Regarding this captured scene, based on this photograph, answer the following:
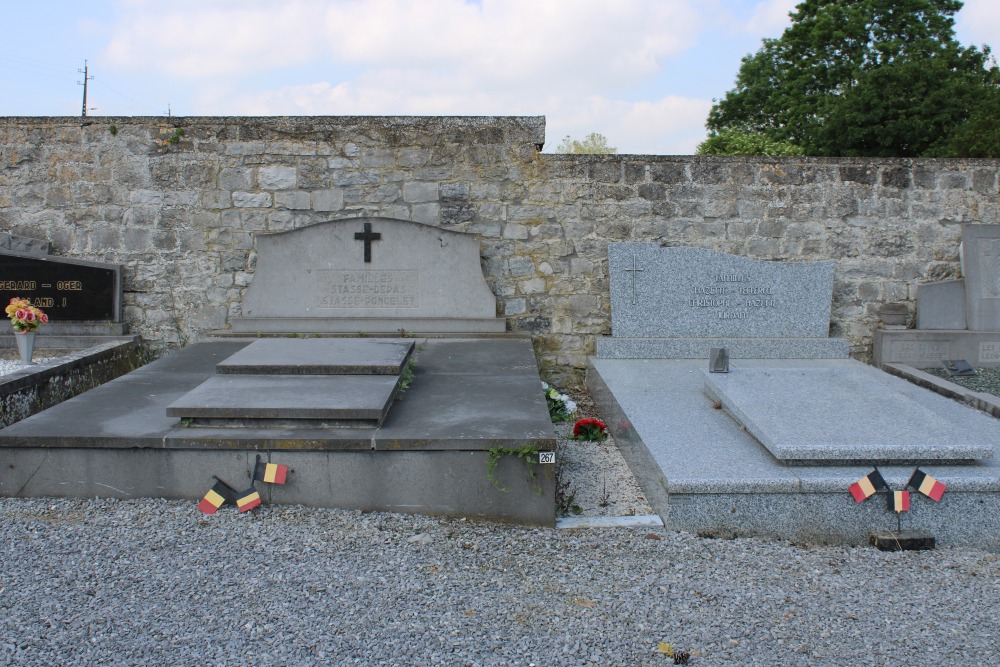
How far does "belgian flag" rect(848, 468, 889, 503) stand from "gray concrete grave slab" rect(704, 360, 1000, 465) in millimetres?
154

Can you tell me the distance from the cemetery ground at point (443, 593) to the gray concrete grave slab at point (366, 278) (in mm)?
2839

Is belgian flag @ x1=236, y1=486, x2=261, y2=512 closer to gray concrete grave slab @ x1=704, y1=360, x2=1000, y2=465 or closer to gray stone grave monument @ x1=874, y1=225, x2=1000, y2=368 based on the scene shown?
gray concrete grave slab @ x1=704, y1=360, x2=1000, y2=465

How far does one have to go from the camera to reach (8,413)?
4359 millimetres

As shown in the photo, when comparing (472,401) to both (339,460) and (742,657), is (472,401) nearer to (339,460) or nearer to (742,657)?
(339,460)

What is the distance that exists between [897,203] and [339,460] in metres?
5.50

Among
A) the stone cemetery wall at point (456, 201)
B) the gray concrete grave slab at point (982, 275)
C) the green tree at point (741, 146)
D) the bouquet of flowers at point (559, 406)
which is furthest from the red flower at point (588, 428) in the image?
the green tree at point (741, 146)

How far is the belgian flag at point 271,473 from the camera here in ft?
11.2

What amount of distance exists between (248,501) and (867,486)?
2.83 meters

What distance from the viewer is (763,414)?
390cm

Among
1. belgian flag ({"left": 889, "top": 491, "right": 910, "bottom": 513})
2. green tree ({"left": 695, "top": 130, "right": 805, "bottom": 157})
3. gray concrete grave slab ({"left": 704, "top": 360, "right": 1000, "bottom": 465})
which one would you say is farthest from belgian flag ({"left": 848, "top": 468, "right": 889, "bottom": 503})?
green tree ({"left": 695, "top": 130, "right": 805, "bottom": 157})

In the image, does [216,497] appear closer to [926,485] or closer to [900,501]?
[900,501]

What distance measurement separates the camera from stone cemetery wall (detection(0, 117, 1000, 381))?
6.31 metres

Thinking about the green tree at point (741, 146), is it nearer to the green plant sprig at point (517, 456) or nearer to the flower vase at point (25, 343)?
the green plant sprig at point (517, 456)

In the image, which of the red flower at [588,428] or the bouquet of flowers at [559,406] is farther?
the bouquet of flowers at [559,406]
